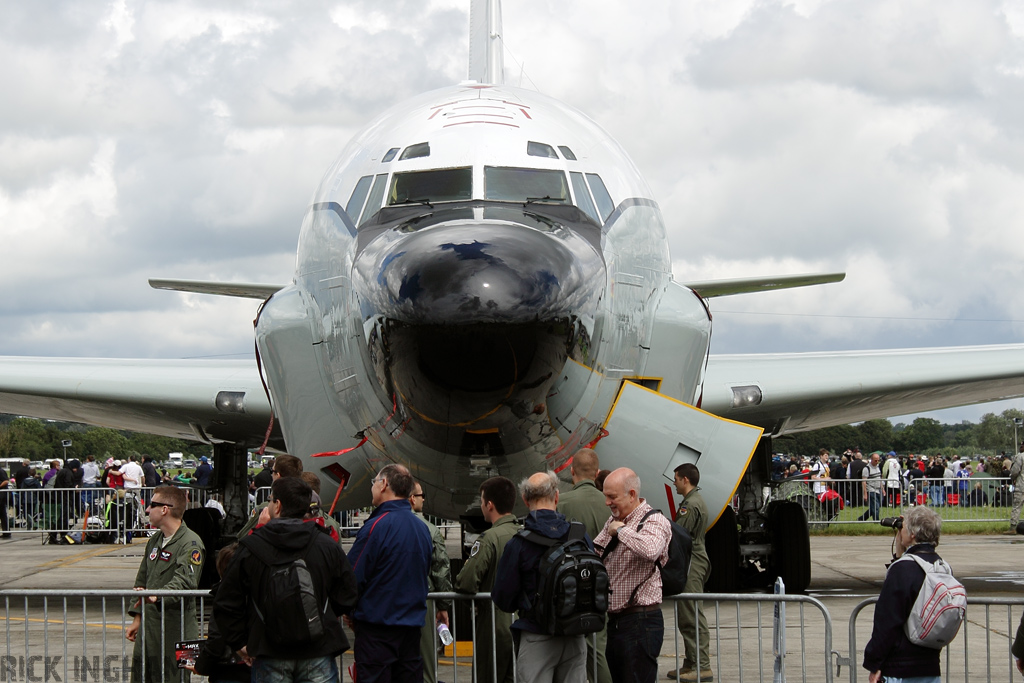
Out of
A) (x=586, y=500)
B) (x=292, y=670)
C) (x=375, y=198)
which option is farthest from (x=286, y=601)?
(x=375, y=198)

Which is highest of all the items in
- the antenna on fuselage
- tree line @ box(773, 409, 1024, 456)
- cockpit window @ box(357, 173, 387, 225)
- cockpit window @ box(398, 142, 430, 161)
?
the antenna on fuselage

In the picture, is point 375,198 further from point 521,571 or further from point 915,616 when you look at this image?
point 915,616

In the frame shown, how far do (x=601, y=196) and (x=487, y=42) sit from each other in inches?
318

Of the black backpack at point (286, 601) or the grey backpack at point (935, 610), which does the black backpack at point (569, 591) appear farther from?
the grey backpack at point (935, 610)

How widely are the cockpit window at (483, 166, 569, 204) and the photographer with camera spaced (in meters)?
3.54

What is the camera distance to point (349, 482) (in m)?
8.15

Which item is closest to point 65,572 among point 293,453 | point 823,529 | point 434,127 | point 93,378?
point 93,378

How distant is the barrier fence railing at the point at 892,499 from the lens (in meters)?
23.2

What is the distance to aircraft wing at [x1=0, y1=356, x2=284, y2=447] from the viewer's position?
1166cm

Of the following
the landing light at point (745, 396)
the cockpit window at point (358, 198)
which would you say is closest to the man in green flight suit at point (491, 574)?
the cockpit window at point (358, 198)

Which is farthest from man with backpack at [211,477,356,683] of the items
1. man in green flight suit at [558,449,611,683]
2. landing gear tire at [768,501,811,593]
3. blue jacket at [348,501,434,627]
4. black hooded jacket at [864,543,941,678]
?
landing gear tire at [768,501,811,593]

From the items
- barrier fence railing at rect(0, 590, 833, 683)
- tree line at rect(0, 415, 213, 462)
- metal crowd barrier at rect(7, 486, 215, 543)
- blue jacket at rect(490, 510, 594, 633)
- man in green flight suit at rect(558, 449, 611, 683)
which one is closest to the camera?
blue jacket at rect(490, 510, 594, 633)

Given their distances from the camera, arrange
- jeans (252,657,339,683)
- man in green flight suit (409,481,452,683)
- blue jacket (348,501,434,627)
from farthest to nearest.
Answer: man in green flight suit (409,481,452,683) → blue jacket (348,501,434,627) → jeans (252,657,339,683)

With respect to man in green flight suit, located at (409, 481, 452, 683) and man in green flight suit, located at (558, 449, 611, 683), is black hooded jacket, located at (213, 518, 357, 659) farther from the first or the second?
man in green flight suit, located at (558, 449, 611, 683)
